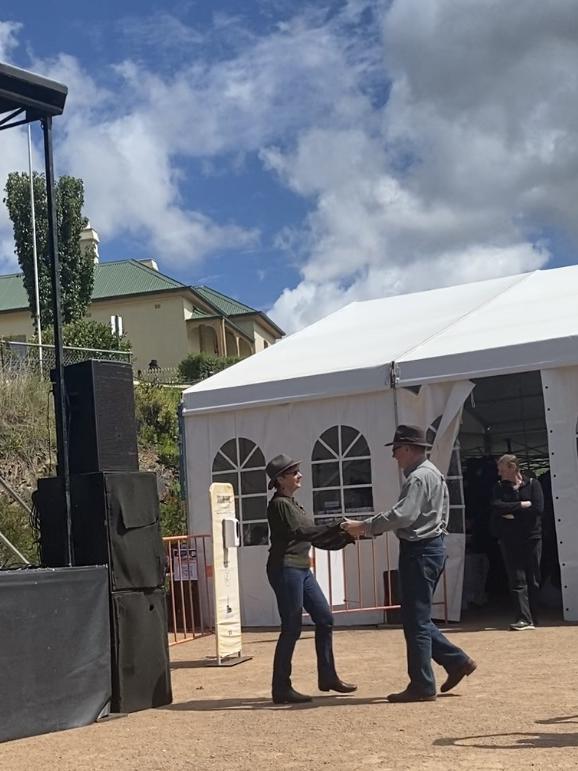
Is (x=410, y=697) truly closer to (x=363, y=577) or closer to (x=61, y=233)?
(x=363, y=577)

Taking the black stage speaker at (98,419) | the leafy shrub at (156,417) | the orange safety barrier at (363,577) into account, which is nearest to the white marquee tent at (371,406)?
the orange safety barrier at (363,577)

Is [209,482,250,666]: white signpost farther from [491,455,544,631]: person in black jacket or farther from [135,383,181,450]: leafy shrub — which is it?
[135,383,181,450]: leafy shrub

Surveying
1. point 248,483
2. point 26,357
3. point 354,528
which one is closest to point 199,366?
point 26,357

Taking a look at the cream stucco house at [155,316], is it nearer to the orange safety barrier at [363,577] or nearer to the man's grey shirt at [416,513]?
the orange safety barrier at [363,577]

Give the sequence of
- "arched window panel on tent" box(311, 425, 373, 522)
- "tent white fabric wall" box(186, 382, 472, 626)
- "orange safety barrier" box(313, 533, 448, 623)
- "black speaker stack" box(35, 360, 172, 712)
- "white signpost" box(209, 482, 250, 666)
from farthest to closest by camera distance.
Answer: "arched window panel on tent" box(311, 425, 373, 522) → "orange safety barrier" box(313, 533, 448, 623) → "tent white fabric wall" box(186, 382, 472, 626) → "white signpost" box(209, 482, 250, 666) → "black speaker stack" box(35, 360, 172, 712)

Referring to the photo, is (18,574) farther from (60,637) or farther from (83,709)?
(83,709)

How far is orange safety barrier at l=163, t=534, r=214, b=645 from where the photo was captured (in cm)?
1212

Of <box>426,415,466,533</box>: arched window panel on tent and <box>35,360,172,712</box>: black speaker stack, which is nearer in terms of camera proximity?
<box>35,360,172,712</box>: black speaker stack

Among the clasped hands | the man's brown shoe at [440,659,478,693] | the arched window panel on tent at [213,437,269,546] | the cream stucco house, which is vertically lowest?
the man's brown shoe at [440,659,478,693]

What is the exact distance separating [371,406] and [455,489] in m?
1.30

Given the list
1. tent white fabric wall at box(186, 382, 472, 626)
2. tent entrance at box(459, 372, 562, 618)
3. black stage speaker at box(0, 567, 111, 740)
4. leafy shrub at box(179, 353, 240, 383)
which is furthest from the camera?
leafy shrub at box(179, 353, 240, 383)

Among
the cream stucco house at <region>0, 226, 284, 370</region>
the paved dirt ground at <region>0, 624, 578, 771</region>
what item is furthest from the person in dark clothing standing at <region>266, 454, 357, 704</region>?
the cream stucco house at <region>0, 226, 284, 370</region>

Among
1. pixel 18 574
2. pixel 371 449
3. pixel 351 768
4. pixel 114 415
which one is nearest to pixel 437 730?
→ pixel 351 768

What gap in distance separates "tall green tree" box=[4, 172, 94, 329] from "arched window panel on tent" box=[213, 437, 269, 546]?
108 ft
